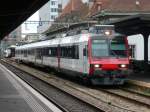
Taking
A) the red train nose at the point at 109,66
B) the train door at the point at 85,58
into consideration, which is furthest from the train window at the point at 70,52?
the red train nose at the point at 109,66

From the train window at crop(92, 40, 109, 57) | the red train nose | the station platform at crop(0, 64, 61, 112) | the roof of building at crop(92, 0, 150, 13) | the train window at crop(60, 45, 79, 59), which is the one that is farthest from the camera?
the roof of building at crop(92, 0, 150, 13)

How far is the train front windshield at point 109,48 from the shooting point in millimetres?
24609

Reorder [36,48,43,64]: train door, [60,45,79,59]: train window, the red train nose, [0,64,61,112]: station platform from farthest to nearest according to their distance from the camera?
[36,48,43,64]: train door
[60,45,79,59]: train window
the red train nose
[0,64,61,112]: station platform

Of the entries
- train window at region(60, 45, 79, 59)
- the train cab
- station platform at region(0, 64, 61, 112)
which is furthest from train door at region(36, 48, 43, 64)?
station platform at region(0, 64, 61, 112)

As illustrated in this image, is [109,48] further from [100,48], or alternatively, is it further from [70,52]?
[70,52]

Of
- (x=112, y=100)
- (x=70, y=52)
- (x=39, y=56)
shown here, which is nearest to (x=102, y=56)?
(x=70, y=52)

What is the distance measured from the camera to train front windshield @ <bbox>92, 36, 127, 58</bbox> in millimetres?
24609

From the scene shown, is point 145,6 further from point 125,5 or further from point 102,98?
point 102,98

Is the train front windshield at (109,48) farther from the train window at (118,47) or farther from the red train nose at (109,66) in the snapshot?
the red train nose at (109,66)

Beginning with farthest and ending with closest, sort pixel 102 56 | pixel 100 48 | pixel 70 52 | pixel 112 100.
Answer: pixel 70 52, pixel 100 48, pixel 102 56, pixel 112 100

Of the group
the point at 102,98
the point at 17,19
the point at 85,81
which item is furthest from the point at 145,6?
the point at 102,98

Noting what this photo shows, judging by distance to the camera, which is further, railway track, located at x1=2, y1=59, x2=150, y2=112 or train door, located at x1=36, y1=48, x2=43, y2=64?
train door, located at x1=36, y1=48, x2=43, y2=64

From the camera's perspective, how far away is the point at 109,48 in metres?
24.8

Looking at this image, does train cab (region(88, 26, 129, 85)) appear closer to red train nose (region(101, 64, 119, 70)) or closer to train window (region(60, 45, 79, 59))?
red train nose (region(101, 64, 119, 70))
